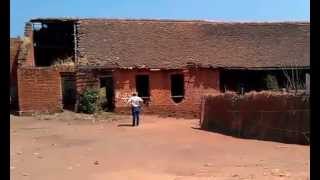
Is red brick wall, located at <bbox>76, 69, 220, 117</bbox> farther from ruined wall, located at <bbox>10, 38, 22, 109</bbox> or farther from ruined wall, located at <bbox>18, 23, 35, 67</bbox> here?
ruined wall, located at <bbox>10, 38, 22, 109</bbox>

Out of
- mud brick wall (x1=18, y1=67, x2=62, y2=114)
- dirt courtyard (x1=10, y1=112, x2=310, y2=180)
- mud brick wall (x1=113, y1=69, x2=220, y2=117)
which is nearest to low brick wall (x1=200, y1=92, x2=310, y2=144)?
dirt courtyard (x1=10, y1=112, x2=310, y2=180)

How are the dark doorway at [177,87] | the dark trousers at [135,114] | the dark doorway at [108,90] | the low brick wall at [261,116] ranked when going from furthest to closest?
the dark doorway at [177,87] < the dark doorway at [108,90] < the dark trousers at [135,114] < the low brick wall at [261,116]

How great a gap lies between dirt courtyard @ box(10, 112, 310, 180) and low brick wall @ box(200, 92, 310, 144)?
24.8 inches

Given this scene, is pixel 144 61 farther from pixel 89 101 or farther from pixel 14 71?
pixel 14 71

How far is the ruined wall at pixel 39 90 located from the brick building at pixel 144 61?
5 cm

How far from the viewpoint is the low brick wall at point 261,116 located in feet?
60.4

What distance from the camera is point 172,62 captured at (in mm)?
33219

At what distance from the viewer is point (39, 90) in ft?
104

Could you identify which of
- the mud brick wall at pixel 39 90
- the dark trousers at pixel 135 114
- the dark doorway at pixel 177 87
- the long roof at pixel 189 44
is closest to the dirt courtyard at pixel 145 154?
the dark trousers at pixel 135 114

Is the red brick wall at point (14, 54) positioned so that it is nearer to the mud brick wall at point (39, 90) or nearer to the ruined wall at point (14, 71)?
the ruined wall at point (14, 71)

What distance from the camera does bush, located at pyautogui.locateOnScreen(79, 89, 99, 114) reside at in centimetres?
3103

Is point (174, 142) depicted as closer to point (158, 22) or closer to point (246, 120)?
point (246, 120)
